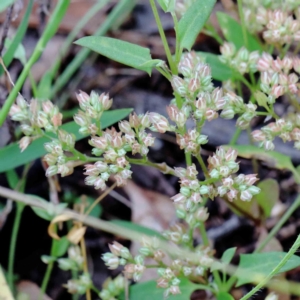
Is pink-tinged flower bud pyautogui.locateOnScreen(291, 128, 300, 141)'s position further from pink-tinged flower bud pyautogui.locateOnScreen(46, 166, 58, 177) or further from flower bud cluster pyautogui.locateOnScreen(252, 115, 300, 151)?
Answer: pink-tinged flower bud pyautogui.locateOnScreen(46, 166, 58, 177)

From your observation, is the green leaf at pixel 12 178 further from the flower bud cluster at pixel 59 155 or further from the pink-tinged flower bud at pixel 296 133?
the pink-tinged flower bud at pixel 296 133

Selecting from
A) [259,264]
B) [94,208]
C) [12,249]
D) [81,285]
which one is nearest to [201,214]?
[259,264]

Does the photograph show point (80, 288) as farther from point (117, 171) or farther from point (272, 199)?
point (272, 199)

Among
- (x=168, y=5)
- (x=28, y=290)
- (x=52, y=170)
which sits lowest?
(x=28, y=290)

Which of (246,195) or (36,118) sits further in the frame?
(36,118)

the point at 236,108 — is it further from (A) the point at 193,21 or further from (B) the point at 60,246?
(B) the point at 60,246

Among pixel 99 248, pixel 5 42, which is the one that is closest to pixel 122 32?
pixel 5 42

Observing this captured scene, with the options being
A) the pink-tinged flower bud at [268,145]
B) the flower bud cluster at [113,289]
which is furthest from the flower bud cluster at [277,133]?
the flower bud cluster at [113,289]
